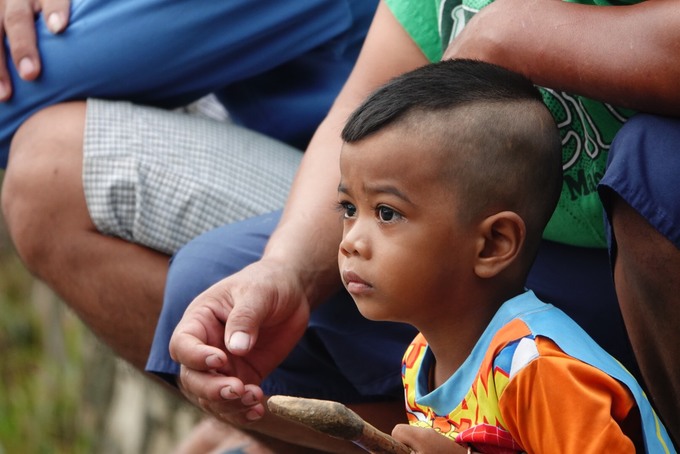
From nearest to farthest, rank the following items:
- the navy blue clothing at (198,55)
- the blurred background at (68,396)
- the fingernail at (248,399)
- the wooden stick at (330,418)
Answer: the wooden stick at (330,418) < the fingernail at (248,399) < the navy blue clothing at (198,55) < the blurred background at (68,396)

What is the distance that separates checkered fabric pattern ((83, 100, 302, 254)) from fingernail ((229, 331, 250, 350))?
2.15 ft

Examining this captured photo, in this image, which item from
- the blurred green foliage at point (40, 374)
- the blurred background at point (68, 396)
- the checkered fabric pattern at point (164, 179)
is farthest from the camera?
the blurred green foliage at point (40, 374)

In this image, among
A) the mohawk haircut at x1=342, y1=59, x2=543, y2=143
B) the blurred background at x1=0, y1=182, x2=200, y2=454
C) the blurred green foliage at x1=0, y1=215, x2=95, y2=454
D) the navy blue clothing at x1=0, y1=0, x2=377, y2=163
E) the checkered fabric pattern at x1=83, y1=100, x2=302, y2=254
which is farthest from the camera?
the blurred green foliage at x1=0, y1=215, x2=95, y2=454

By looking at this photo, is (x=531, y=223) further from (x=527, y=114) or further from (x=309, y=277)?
(x=309, y=277)

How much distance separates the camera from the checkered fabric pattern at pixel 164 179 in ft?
7.70

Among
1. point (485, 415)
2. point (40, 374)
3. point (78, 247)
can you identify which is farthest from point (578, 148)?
point (40, 374)

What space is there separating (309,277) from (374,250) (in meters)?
0.40

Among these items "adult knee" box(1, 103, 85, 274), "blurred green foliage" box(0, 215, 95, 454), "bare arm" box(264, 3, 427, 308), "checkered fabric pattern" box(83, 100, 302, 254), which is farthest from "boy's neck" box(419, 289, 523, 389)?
"blurred green foliage" box(0, 215, 95, 454)

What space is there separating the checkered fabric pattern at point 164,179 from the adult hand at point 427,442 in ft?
3.15

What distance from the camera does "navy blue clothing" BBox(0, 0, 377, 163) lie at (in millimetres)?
2455

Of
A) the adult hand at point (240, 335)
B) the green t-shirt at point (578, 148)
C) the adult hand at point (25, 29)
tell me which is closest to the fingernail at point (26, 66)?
the adult hand at point (25, 29)

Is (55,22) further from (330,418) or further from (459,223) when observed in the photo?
(330,418)

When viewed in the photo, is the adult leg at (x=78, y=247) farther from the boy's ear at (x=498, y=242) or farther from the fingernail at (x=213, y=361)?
the boy's ear at (x=498, y=242)

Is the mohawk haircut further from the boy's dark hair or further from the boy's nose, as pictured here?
the boy's nose
